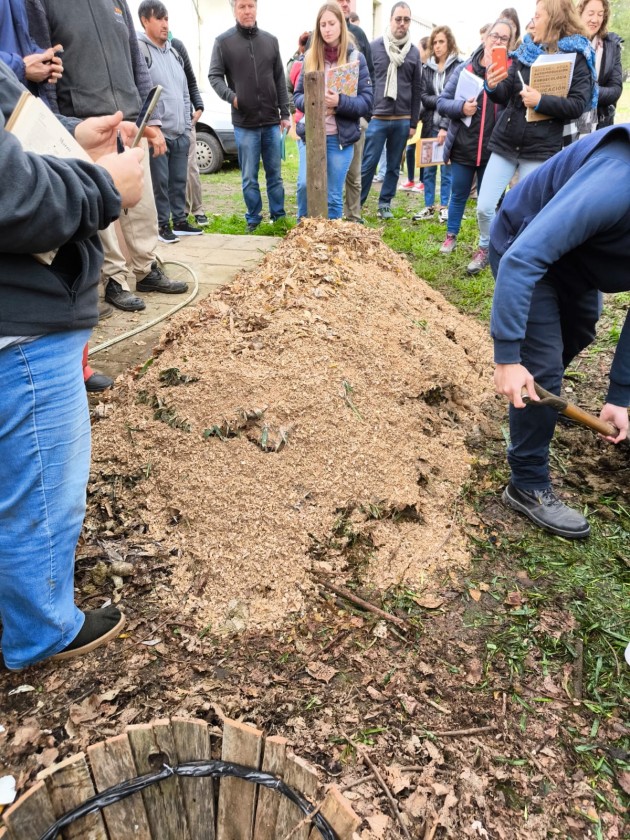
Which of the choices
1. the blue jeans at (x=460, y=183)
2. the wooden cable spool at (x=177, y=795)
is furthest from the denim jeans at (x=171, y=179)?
the wooden cable spool at (x=177, y=795)

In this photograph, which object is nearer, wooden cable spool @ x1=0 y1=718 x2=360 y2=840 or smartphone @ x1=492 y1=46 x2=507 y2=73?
wooden cable spool @ x1=0 y1=718 x2=360 y2=840

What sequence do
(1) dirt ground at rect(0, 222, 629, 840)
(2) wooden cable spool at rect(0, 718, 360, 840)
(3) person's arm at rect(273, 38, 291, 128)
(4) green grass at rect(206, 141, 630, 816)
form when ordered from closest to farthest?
(2) wooden cable spool at rect(0, 718, 360, 840)
(1) dirt ground at rect(0, 222, 629, 840)
(4) green grass at rect(206, 141, 630, 816)
(3) person's arm at rect(273, 38, 291, 128)

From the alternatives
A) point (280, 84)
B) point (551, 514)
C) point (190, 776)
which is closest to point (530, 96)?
point (280, 84)

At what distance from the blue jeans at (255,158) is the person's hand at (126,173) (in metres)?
4.92

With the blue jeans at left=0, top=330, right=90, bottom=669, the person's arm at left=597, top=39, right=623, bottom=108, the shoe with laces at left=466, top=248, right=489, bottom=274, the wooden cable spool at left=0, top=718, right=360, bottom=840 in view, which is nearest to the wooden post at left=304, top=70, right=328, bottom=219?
the shoe with laces at left=466, top=248, right=489, bottom=274

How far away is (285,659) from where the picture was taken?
1.85 meters

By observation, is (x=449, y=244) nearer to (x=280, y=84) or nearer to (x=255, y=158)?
(x=255, y=158)

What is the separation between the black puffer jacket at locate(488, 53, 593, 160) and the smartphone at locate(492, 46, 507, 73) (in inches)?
3.1

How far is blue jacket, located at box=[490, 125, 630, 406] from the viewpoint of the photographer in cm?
173

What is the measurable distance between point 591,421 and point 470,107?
13.9ft

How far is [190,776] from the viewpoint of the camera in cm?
143

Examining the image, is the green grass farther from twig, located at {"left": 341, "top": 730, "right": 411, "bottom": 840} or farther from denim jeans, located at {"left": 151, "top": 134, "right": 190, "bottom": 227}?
denim jeans, located at {"left": 151, "top": 134, "right": 190, "bottom": 227}

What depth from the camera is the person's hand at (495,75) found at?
4.45 m

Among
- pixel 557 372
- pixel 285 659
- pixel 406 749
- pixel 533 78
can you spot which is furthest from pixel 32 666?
pixel 533 78
